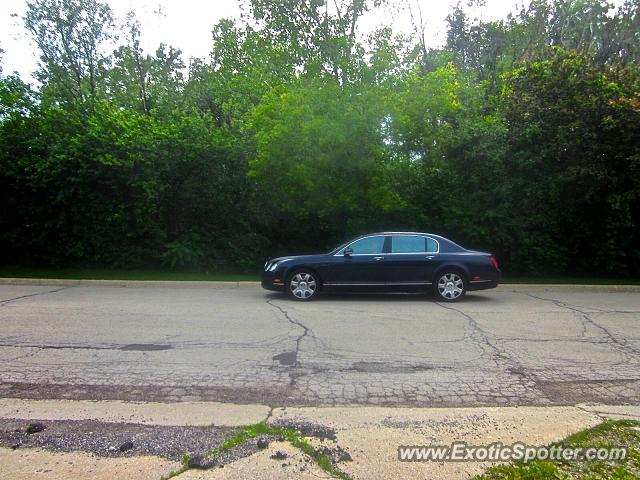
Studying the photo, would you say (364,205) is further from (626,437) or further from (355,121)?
(626,437)

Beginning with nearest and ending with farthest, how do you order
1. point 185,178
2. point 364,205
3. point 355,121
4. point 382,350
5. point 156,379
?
point 156,379 → point 382,350 → point 355,121 → point 364,205 → point 185,178

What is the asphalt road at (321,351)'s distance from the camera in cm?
486

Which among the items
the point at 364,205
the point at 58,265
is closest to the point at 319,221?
the point at 364,205

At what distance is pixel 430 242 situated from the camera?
1104cm

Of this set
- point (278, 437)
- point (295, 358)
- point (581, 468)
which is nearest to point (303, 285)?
point (295, 358)

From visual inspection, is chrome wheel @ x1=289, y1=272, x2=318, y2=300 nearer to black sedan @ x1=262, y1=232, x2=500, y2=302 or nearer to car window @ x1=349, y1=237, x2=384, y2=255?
black sedan @ x1=262, y1=232, x2=500, y2=302

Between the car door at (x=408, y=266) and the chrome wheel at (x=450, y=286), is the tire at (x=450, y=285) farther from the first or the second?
the car door at (x=408, y=266)

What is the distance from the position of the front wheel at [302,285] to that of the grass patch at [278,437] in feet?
21.7

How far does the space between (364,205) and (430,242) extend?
4038mm

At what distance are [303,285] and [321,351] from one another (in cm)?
436

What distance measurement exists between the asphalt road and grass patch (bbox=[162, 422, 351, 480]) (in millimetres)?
731

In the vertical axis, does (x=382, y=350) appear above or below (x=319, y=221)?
below

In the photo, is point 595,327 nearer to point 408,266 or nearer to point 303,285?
point 408,266

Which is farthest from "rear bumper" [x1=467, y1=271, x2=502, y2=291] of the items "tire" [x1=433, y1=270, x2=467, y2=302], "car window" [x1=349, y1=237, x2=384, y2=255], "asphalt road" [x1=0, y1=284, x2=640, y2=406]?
"car window" [x1=349, y1=237, x2=384, y2=255]
